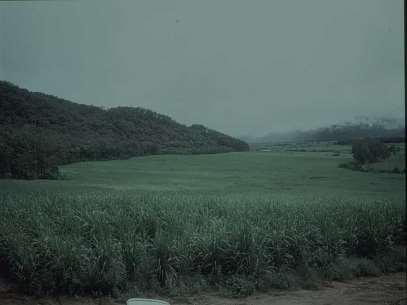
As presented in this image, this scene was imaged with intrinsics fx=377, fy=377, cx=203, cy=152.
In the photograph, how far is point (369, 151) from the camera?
7.51m

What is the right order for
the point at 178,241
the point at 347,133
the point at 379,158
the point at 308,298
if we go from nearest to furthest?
the point at 308,298, the point at 178,241, the point at 379,158, the point at 347,133

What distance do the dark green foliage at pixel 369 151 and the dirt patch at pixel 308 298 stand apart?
2603 mm

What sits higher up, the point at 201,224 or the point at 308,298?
the point at 201,224

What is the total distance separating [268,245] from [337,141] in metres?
3.39

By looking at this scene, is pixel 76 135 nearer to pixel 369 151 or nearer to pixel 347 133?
pixel 347 133

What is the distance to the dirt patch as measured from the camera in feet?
14.0

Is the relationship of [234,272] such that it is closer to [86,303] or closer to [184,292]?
[184,292]

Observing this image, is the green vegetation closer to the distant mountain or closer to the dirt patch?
the distant mountain

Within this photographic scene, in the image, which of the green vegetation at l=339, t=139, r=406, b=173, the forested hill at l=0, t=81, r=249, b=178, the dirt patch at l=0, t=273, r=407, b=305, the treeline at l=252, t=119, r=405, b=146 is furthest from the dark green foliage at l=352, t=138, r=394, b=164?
the dirt patch at l=0, t=273, r=407, b=305

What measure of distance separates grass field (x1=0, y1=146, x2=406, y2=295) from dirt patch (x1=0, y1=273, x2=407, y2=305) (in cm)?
15

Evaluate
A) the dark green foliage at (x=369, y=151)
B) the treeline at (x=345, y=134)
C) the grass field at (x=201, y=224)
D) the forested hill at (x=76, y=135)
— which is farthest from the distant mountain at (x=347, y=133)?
the forested hill at (x=76, y=135)

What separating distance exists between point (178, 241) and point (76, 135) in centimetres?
241

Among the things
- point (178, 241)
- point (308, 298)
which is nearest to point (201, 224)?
point (178, 241)

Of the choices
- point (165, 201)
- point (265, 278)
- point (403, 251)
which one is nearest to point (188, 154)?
point (165, 201)
